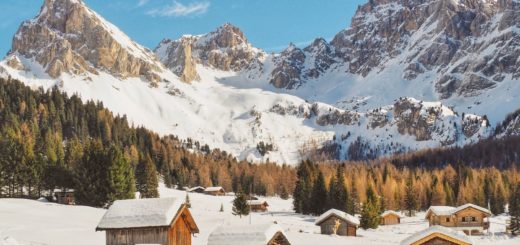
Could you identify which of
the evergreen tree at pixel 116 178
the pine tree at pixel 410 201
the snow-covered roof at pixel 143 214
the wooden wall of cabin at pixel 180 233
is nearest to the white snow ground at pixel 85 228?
the wooden wall of cabin at pixel 180 233

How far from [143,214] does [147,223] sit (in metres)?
1.01

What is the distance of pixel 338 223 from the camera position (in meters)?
97.2

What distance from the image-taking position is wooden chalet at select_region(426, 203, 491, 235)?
114125 mm

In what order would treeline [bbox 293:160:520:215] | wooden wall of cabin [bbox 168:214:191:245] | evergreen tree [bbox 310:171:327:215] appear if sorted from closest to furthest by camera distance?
1. wooden wall of cabin [bbox 168:214:191:245]
2. treeline [bbox 293:160:520:215]
3. evergreen tree [bbox 310:171:327:215]

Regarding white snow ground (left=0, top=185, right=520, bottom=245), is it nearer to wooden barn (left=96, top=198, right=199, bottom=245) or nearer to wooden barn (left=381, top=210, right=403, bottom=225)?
wooden barn (left=381, top=210, right=403, bottom=225)

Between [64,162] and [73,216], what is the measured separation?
44756mm

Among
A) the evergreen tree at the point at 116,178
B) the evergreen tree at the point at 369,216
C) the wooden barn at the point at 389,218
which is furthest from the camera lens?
the wooden barn at the point at 389,218

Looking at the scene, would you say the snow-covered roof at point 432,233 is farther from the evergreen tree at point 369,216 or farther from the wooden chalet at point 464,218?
the wooden chalet at point 464,218

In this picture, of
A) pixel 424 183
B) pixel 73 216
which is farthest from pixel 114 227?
pixel 424 183

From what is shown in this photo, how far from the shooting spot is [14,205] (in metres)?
95.2

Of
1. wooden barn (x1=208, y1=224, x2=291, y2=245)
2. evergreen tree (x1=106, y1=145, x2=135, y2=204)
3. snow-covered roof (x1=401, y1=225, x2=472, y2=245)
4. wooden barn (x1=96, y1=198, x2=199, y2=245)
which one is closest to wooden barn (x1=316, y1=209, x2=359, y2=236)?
evergreen tree (x1=106, y1=145, x2=135, y2=204)

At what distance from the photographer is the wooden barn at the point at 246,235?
186ft

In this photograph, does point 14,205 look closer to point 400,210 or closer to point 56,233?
point 56,233

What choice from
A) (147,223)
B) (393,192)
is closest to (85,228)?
(147,223)
